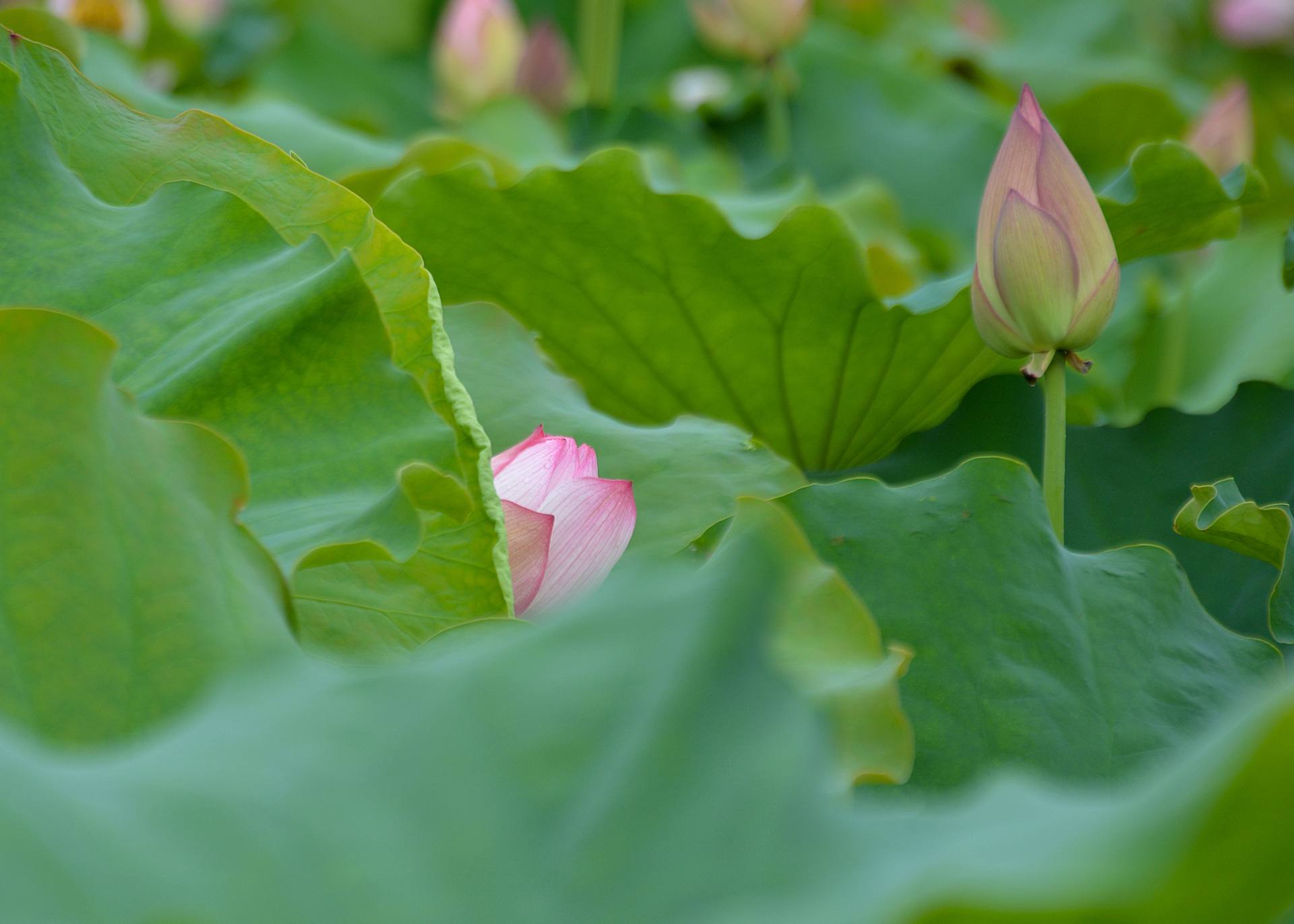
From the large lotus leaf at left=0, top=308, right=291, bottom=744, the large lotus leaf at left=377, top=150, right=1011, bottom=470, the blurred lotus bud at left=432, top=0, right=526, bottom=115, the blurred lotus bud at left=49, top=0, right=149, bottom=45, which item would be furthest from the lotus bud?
the blurred lotus bud at left=432, top=0, right=526, bottom=115

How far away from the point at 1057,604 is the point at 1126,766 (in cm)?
7

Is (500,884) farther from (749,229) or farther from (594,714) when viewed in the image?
(749,229)

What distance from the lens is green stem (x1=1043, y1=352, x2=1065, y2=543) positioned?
621 millimetres

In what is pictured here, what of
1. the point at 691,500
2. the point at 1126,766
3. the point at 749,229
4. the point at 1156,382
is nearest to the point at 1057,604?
the point at 1126,766

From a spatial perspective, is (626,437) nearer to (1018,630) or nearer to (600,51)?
(1018,630)

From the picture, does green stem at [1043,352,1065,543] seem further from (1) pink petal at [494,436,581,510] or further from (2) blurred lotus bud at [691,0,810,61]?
(2) blurred lotus bud at [691,0,810,61]

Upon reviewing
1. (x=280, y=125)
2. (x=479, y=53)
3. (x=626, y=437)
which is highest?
(x=626, y=437)

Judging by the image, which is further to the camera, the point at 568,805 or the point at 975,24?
the point at 975,24

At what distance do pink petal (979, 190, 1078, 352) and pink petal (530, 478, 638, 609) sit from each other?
0.67 ft

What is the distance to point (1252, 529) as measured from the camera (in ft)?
1.91

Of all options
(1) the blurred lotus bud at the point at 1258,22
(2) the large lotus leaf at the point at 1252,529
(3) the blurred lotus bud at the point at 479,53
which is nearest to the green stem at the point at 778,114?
(3) the blurred lotus bud at the point at 479,53

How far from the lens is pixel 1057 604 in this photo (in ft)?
1.81

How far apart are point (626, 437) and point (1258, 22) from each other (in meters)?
2.50

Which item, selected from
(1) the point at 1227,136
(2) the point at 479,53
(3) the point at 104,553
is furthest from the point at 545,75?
(3) the point at 104,553
